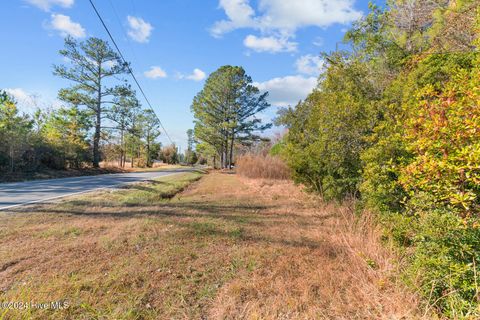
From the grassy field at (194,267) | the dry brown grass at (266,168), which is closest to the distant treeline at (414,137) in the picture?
the grassy field at (194,267)

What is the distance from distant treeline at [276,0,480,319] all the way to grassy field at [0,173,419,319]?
19.7 inches

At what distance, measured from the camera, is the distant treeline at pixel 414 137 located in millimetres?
2342

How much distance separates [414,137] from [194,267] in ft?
10.8

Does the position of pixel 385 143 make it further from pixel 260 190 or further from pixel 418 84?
pixel 260 190

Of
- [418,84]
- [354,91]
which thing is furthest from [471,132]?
[354,91]

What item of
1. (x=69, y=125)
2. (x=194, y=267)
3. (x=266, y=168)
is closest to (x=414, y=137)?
(x=194, y=267)

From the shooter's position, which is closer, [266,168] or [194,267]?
[194,267]

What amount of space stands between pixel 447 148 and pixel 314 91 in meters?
6.53

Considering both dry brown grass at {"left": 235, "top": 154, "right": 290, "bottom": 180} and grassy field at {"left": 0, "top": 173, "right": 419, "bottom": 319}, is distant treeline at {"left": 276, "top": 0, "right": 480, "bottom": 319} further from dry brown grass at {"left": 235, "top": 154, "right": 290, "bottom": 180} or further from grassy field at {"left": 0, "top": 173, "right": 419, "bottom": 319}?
dry brown grass at {"left": 235, "top": 154, "right": 290, "bottom": 180}

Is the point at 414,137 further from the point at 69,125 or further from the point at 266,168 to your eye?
the point at 69,125

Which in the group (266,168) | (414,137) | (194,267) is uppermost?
(414,137)

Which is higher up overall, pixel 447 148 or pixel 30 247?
pixel 447 148

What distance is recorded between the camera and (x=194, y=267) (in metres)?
3.49

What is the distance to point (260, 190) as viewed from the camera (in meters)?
10.7
